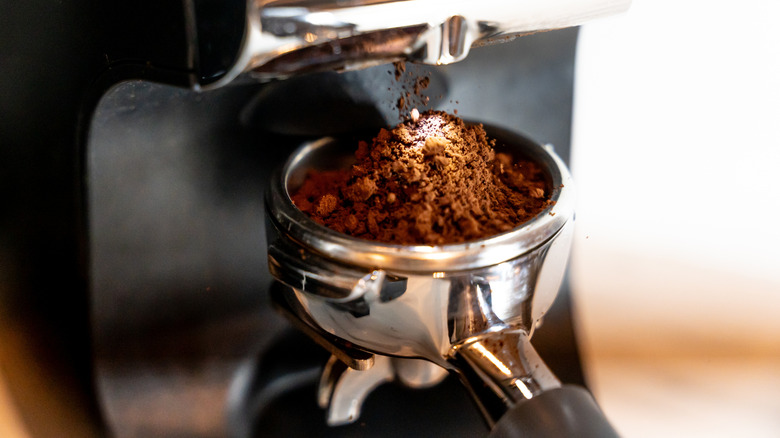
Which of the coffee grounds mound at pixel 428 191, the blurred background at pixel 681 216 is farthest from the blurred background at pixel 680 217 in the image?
the coffee grounds mound at pixel 428 191

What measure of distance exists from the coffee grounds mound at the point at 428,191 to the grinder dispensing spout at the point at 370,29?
6 centimetres

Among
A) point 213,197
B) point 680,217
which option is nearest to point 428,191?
point 213,197

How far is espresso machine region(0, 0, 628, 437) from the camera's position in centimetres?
30

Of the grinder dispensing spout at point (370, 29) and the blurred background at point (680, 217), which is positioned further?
Answer: the blurred background at point (680, 217)

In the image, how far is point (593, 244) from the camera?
0.59m

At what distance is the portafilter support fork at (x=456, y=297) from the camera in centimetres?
32

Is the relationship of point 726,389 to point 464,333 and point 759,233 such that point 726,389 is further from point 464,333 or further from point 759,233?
point 464,333

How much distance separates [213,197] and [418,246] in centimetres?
→ 16

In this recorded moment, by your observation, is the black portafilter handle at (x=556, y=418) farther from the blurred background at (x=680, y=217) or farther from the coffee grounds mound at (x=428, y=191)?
the blurred background at (x=680, y=217)

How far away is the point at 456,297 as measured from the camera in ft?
1.08

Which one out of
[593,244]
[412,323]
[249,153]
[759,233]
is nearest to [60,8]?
[249,153]

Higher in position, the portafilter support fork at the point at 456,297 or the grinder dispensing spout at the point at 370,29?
the grinder dispensing spout at the point at 370,29

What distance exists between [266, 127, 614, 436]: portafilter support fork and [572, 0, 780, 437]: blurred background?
0.73 ft

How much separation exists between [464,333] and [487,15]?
6.1 inches
